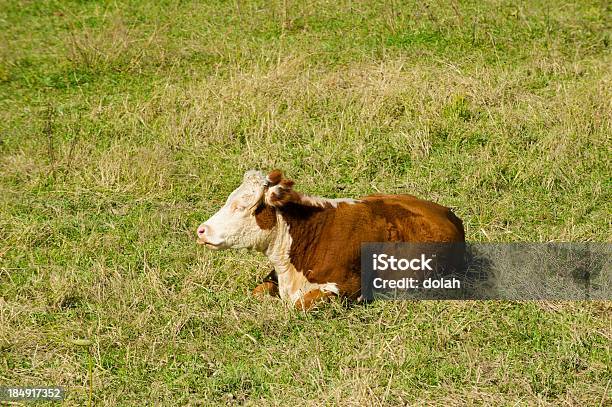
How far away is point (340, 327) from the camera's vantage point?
274 inches

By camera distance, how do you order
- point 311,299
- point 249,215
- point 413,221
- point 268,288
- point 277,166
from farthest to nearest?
1. point 277,166
2. point 268,288
3. point 413,221
4. point 249,215
5. point 311,299

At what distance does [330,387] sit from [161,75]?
6.55 metres

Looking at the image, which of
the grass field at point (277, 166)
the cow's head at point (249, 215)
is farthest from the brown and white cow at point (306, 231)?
the grass field at point (277, 166)

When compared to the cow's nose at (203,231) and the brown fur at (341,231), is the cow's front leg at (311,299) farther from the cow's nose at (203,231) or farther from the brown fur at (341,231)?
the cow's nose at (203,231)

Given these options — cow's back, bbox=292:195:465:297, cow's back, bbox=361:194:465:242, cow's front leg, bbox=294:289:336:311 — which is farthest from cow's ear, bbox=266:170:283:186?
cow's front leg, bbox=294:289:336:311

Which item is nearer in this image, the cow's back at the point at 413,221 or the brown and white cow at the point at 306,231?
the brown and white cow at the point at 306,231

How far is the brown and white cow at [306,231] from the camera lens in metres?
7.20

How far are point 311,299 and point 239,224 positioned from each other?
2.38 feet

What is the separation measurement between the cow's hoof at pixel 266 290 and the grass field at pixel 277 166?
0.11 metres

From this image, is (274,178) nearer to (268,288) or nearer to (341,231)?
(341,231)

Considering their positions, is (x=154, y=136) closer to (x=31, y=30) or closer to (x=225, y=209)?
(x=225, y=209)

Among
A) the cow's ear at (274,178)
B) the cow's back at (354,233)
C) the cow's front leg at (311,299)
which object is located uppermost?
the cow's ear at (274,178)

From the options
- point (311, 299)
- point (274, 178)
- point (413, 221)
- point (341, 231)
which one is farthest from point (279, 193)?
point (413, 221)

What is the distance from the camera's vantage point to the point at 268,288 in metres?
7.49
